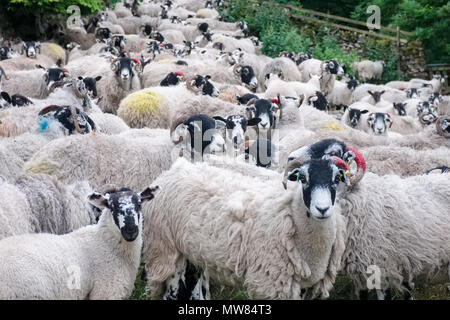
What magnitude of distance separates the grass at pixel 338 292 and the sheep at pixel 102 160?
38.8 inches

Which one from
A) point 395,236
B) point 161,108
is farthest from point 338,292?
point 161,108

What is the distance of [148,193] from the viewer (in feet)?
13.7

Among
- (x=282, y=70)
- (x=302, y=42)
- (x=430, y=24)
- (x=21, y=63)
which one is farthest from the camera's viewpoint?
(x=302, y=42)

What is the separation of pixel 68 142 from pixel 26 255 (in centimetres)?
216

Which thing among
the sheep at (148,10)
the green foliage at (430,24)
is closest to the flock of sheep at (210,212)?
the green foliage at (430,24)

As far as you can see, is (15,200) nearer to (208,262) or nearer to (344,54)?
(208,262)

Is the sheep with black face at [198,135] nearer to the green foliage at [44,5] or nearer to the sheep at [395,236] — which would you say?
the sheep at [395,236]

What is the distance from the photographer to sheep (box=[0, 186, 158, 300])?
11.7 feet

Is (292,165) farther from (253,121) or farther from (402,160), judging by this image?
(253,121)

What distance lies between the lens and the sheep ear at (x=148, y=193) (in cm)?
415

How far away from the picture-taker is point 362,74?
63.4ft

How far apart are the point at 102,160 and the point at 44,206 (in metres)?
1.08

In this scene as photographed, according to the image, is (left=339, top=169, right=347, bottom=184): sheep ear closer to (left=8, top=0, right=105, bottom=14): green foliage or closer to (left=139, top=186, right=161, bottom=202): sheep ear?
(left=139, top=186, right=161, bottom=202): sheep ear
